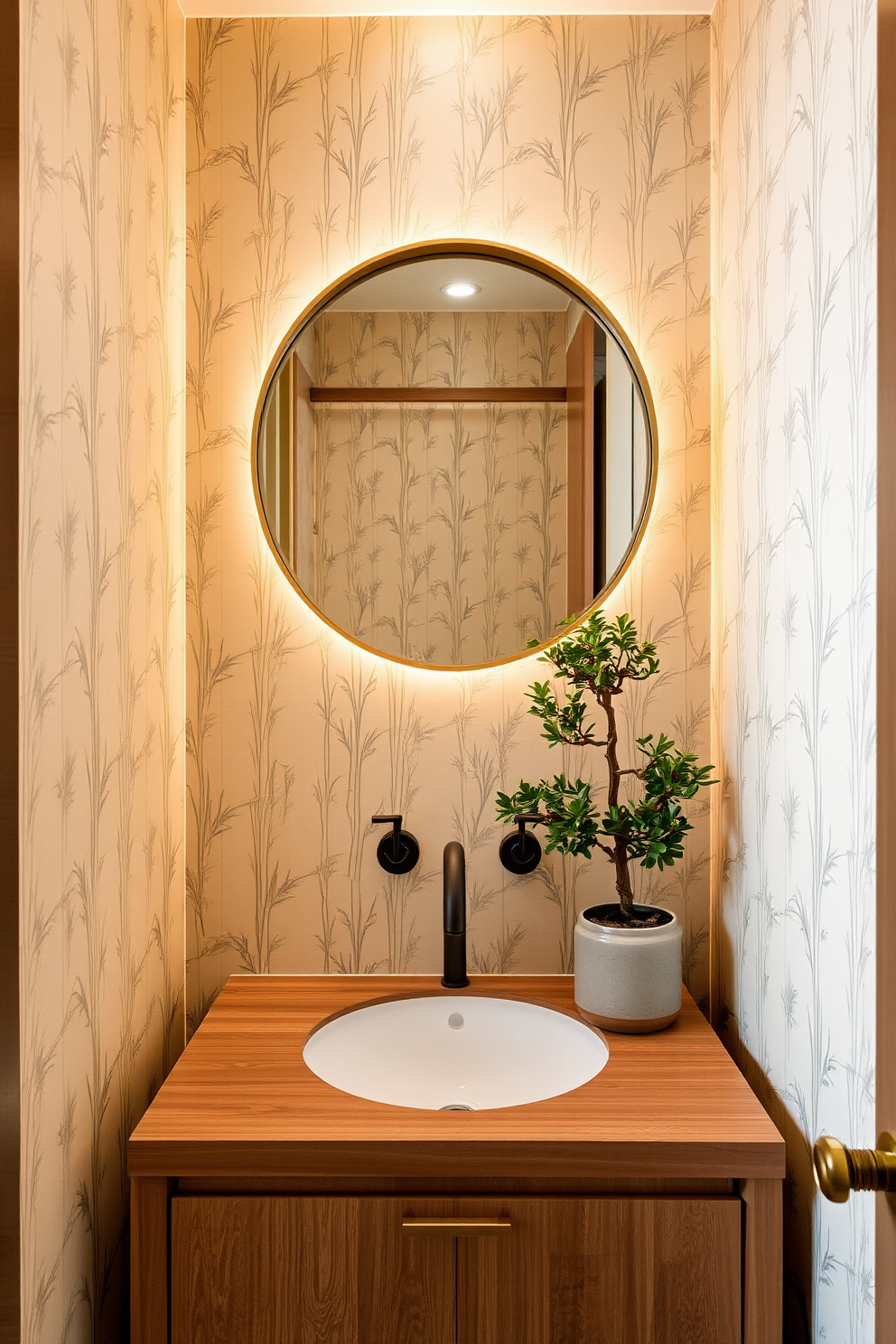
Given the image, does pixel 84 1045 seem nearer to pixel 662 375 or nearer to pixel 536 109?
pixel 662 375

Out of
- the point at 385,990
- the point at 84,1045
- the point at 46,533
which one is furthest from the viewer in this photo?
the point at 385,990

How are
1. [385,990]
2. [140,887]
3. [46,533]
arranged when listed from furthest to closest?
[385,990] → [140,887] → [46,533]

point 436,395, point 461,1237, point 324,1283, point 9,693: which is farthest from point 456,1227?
point 436,395

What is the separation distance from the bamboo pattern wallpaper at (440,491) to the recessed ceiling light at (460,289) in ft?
0.11

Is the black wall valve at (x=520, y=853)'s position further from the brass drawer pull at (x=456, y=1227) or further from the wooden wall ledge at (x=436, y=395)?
the wooden wall ledge at (x=436, y=395)

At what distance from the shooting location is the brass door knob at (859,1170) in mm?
602

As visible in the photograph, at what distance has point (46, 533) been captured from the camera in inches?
40.8

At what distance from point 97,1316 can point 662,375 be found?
159 cm

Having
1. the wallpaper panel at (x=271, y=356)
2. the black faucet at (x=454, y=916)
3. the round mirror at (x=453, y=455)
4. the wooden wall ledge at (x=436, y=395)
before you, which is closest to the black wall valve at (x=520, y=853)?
the wallpaper panel at (x=271, y=356)

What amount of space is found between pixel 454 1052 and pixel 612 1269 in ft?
1.37

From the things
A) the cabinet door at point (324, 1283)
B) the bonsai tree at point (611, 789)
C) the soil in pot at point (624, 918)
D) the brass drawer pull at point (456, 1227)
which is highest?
the bonsai tree at point (611, 789)

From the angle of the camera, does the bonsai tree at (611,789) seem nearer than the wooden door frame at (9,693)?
No

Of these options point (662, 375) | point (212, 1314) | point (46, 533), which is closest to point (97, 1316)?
point (212, 1314)

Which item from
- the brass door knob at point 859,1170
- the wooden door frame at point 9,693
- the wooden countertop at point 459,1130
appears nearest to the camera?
the brass door knob at point 859,1170
